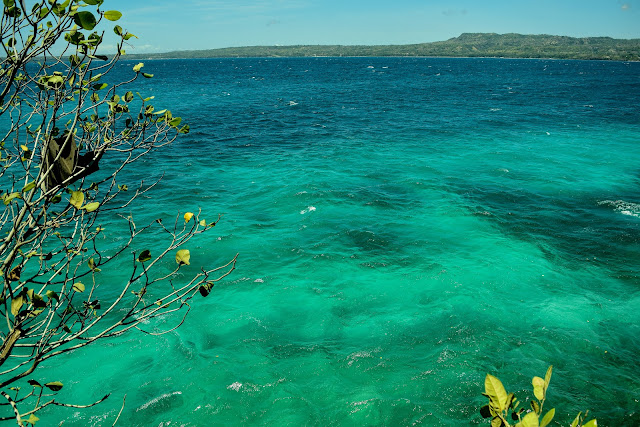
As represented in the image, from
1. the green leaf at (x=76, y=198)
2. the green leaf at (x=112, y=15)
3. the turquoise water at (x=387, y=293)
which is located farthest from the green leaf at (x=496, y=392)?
the turquoise water at (x=387, y=293)

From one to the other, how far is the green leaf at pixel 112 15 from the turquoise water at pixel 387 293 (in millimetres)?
8229

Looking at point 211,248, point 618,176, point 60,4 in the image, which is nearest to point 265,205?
point 211,248

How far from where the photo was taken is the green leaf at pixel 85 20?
3488mm

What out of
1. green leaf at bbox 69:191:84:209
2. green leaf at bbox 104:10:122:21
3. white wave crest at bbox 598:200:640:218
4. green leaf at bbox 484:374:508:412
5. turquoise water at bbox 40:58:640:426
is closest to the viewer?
green leaf at bbox 484:374:508:412

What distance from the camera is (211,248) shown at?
651 inches

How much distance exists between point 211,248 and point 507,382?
1113 cm

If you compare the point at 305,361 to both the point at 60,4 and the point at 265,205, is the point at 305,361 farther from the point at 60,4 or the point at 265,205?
the point at 265,205

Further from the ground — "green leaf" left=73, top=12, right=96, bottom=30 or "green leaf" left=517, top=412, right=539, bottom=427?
"green leaf" left=73, top=12, right=96, bottom=30

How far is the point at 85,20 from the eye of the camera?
3.52 meters

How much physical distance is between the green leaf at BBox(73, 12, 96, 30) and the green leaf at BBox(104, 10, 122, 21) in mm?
110

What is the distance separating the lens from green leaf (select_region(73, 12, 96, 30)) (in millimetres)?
3488

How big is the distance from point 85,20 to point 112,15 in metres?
0.22

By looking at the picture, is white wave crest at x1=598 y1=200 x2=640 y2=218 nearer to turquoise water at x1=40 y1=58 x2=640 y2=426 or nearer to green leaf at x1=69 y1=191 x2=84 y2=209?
turquoise water at x1=40 y1=58 x2=640 y2=426

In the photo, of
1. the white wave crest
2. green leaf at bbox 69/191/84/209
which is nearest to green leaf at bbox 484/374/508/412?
green leaf at bbox 69/191/84/209
